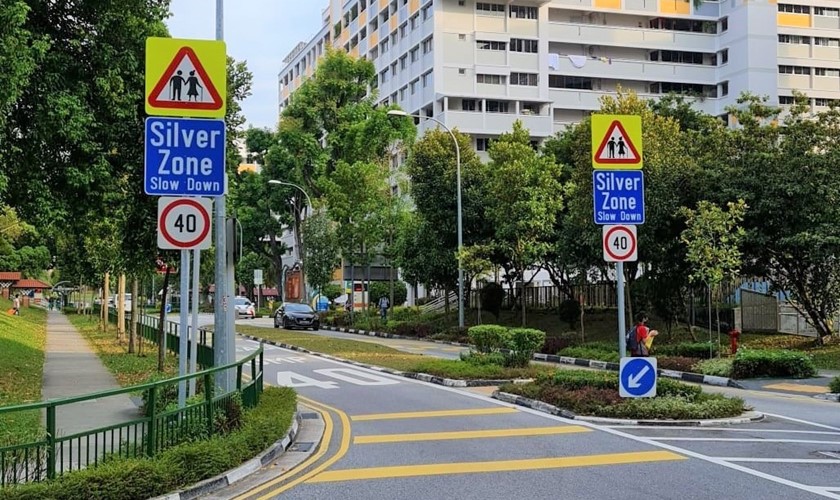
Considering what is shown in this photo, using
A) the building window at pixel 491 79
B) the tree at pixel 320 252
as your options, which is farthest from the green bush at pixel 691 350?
the building window at pixel 491 79

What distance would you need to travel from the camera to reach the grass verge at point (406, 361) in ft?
59.5

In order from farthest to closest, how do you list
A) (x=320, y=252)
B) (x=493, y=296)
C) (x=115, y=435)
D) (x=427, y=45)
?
1. (x=427, y=45)
2. (x=320, y=252)
3. (x=493, y=296)
4. (x=115, y=435)

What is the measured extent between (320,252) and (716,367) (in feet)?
104

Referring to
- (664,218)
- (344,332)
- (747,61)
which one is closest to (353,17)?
(747,61)

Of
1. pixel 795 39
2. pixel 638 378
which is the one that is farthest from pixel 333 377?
pixel 795 39

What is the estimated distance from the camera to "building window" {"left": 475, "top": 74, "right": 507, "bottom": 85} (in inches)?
2309

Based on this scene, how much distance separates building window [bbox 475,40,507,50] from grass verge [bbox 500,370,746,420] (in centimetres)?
4781

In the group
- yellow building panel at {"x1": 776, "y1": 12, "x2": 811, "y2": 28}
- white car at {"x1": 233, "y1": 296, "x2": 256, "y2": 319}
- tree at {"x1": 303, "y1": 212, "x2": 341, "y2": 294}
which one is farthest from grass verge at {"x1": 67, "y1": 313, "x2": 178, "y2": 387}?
yellow building panel at {"x1": 776, "y1": 12, "x2": 811, "y2": 28}

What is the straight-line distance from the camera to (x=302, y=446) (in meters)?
Result: 10.5

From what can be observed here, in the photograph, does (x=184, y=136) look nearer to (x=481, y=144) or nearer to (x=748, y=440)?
(x=748, y=440)

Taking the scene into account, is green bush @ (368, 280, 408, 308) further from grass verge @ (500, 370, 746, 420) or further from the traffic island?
grass verge @ (500, 370, 746, 420)

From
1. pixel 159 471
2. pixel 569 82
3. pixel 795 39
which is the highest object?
pixel 795 39

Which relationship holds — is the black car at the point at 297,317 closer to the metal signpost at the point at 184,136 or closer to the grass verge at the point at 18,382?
the grass verge at the point at 18,382

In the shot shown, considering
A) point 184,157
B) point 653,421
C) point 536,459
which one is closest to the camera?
point 184,157
